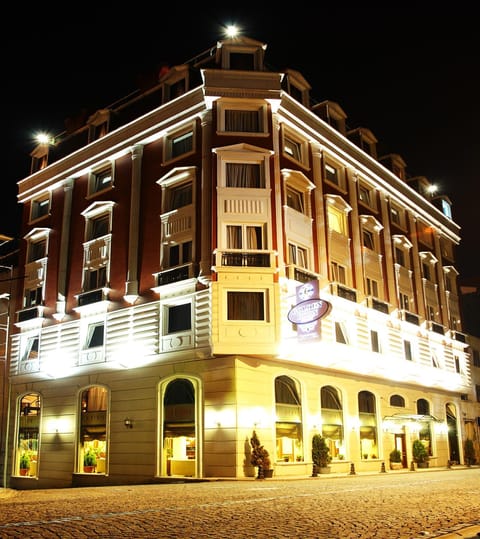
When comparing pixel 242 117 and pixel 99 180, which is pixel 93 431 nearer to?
pixel 99 180

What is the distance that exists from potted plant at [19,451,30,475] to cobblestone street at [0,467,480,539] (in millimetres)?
19224

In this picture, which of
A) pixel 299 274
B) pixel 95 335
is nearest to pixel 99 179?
pixel 95 335

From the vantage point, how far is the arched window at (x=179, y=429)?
25812 mm

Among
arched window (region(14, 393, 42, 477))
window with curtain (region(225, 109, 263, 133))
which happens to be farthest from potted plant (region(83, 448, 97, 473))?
window with curtain (region(225, 109, 263, 133))

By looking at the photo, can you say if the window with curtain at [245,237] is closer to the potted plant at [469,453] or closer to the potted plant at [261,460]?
the potted plant at [261,460]

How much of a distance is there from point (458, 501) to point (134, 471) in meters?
16.9

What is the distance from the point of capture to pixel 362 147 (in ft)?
127

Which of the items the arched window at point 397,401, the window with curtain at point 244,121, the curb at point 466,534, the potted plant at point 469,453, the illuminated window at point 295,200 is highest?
the window with curtain at point 244,121

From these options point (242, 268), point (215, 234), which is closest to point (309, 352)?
point (242, 268)

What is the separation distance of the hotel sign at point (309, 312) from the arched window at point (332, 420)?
18.9 ft

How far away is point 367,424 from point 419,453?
4366 mm

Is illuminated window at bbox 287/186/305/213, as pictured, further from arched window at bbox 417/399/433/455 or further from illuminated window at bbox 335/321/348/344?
arched window at bbox 417/399/433/455

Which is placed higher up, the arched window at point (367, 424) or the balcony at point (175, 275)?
the balcony at point (175, 275)

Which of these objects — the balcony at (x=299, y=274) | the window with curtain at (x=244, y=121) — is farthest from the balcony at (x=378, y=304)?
the window with curtain at (x=244, y=121)
